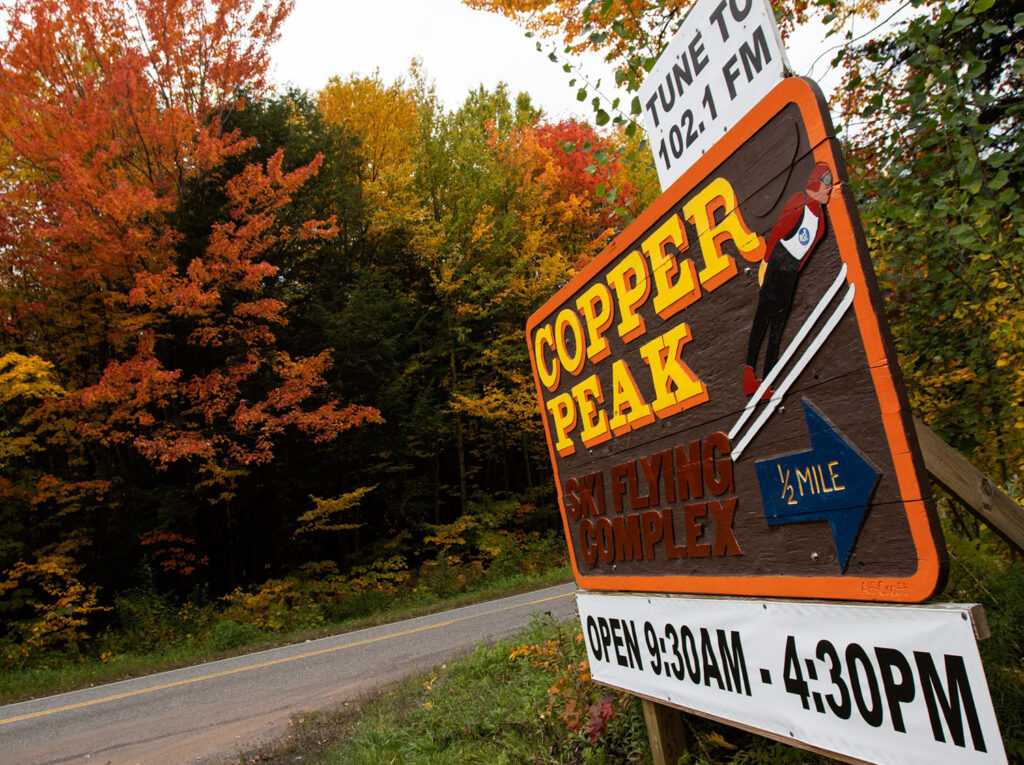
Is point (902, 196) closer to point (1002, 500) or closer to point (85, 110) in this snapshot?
point (1002, 500)

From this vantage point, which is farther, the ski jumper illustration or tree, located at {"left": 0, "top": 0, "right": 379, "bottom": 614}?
tree, located at {"left": 0, "top": 0, "right": 379, "bottom": 614}

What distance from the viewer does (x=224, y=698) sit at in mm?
6984

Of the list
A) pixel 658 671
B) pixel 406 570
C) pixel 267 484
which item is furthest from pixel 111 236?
pixel 658 671

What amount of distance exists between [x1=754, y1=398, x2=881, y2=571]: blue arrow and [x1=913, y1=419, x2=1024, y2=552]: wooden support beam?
2.28 ft

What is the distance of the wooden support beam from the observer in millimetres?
2262

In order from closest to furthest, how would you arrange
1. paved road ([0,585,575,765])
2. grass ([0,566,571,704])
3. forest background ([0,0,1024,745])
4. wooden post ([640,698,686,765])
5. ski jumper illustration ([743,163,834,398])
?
ski jumper illustration ([743,163,834,398]) < wooden post ([640,698,686,765]) < paved road ([0,585,575,765]) < grass ([0,566,571,704]) < forest background ([0,0,1024,745])

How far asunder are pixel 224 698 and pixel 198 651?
13.1ft

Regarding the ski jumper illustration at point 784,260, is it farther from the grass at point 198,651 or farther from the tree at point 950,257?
the grass at point 198,651

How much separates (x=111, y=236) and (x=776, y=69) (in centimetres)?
1206

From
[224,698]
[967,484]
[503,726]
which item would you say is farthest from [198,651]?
[967,484]

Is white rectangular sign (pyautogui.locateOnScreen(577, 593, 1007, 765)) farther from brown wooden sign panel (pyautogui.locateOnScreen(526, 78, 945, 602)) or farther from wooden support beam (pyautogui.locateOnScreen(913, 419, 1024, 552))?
wooden support beam (pyautogui.locateOnScreen(913, 419, 1024, 552))

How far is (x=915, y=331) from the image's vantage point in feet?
12.6

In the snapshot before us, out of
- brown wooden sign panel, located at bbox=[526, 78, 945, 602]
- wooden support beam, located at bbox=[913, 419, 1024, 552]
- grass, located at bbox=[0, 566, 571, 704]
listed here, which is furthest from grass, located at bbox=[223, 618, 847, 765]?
grass, located at bbox=[0, 566, 571, 704]

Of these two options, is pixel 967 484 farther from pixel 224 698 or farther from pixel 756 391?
pixel 224 698
